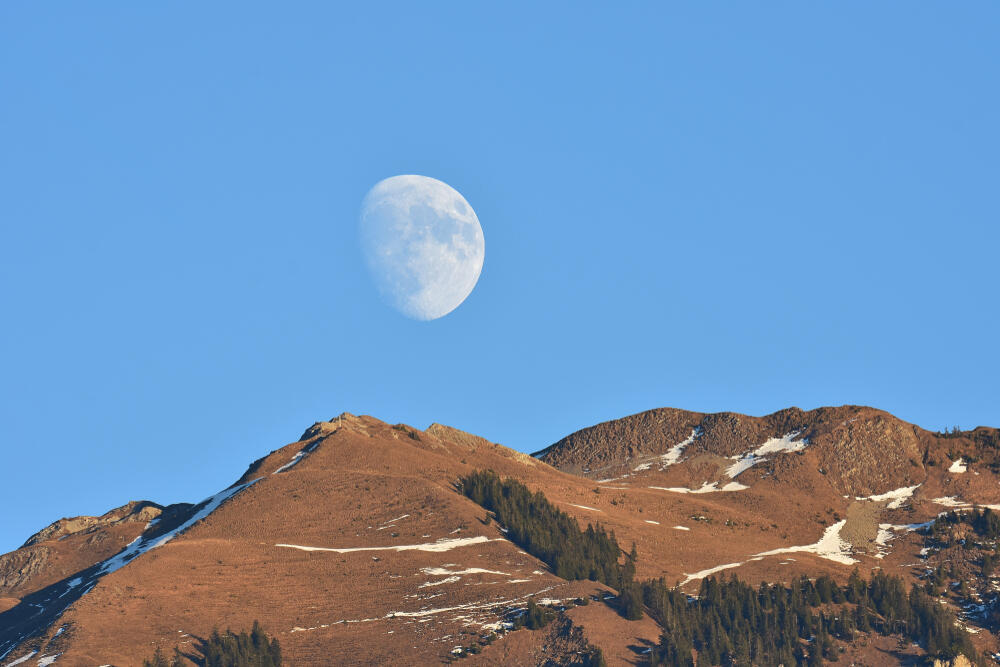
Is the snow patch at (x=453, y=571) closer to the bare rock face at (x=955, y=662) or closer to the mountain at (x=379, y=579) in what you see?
the mountain at (x=379, y=579)

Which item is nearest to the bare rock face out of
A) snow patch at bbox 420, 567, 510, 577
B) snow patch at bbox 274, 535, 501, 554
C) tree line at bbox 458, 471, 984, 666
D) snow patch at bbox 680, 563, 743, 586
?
tree line at bbox 458, 471, 984, 666

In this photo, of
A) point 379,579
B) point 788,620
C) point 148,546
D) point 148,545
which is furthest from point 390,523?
point 788,620

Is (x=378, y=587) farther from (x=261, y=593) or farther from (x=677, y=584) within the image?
(x=677, y=584)

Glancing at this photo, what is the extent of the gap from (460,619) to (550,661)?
44.7 ft

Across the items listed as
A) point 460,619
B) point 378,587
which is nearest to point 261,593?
point 378,587

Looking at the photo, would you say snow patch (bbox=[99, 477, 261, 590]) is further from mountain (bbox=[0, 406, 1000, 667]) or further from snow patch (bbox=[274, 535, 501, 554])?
snow patch (bbox=[274, 535, 501, 554])

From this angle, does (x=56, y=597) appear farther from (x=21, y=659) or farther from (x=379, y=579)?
Result: (x=379, y=579)

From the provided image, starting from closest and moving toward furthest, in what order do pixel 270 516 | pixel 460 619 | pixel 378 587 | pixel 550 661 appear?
1. pixel 550 661
2. pixel 460 619
3. pixel 378 587
4. pixel 270 516

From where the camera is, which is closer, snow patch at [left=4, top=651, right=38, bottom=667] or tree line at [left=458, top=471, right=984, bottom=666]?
snow patch at [left=4, top=651, right=38, bottom=667]

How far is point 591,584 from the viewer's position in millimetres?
161750

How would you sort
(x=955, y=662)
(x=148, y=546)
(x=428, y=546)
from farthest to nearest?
(x=148, y=546) → (x=428, y=546) → (x=955, y=662)

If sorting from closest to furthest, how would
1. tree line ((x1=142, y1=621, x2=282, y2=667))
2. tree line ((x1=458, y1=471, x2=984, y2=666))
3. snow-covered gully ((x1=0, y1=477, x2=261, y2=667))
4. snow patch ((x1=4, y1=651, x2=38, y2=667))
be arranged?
tree line ((x1=142, y1=621, x2=282, y2=667))
snow patch ((x1=4, y1=651, x2=38, y2=667))
tree line ((x1=458, y1=471, x2=984, y2=666))
snow-covered gully ((x1=0, y1=477, x2=261, y2=667))

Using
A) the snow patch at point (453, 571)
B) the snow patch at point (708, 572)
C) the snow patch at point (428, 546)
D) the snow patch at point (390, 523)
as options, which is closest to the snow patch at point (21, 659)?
the snow patch at point (428, 546)

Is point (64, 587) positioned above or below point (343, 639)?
above
